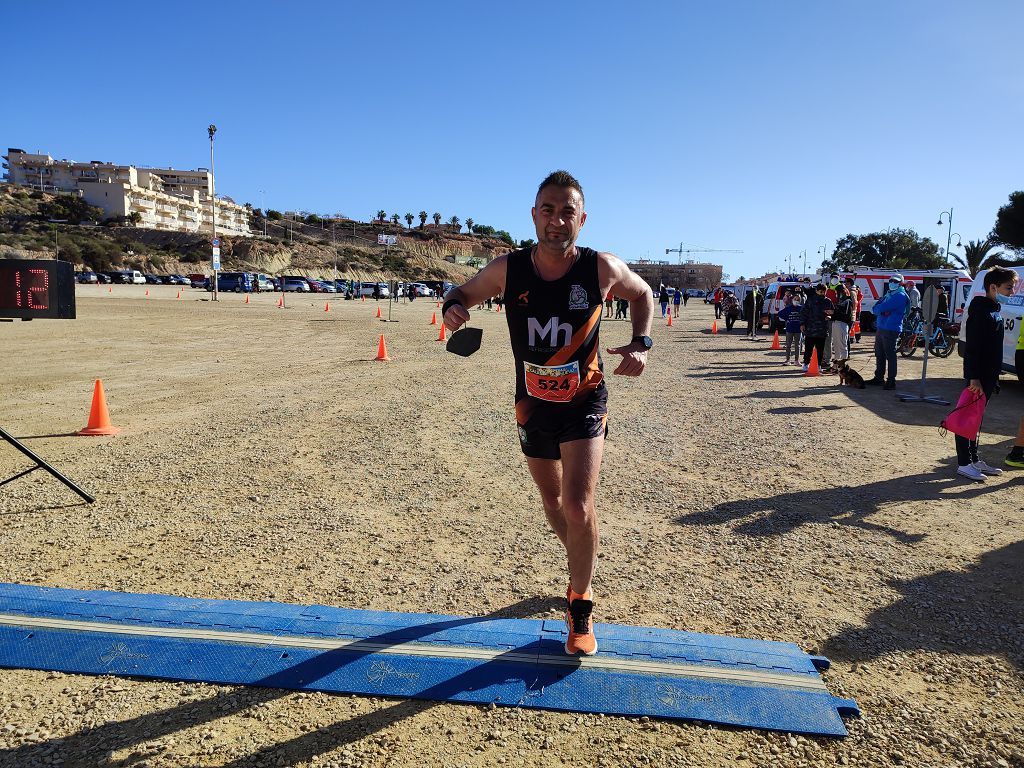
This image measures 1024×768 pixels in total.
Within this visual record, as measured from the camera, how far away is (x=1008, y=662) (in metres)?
3.10

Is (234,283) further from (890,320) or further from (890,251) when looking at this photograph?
(890,251)

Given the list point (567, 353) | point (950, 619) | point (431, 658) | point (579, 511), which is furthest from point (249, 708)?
point (950, 619)

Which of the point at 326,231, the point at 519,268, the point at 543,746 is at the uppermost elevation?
the point at 326,231

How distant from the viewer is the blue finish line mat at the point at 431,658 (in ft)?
8.95

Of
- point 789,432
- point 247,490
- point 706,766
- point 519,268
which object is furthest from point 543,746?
point 789,432

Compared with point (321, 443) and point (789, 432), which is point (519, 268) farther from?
point (789, 432)

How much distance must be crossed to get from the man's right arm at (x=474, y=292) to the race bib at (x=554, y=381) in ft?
1.34

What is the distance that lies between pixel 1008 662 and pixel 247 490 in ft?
17.1

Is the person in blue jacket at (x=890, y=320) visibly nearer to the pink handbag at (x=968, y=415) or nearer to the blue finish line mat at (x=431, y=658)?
the pink handbag at (x=968, y=415)

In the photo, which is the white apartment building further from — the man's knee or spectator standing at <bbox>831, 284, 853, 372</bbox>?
the man's knee

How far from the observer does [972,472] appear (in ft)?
20.5

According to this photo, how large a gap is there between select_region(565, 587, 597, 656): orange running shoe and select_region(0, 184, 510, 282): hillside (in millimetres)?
91557

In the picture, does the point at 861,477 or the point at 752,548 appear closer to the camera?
the point at 752,548

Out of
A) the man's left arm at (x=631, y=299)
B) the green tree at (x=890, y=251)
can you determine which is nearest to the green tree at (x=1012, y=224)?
the green tree at (x=890, y=251)
